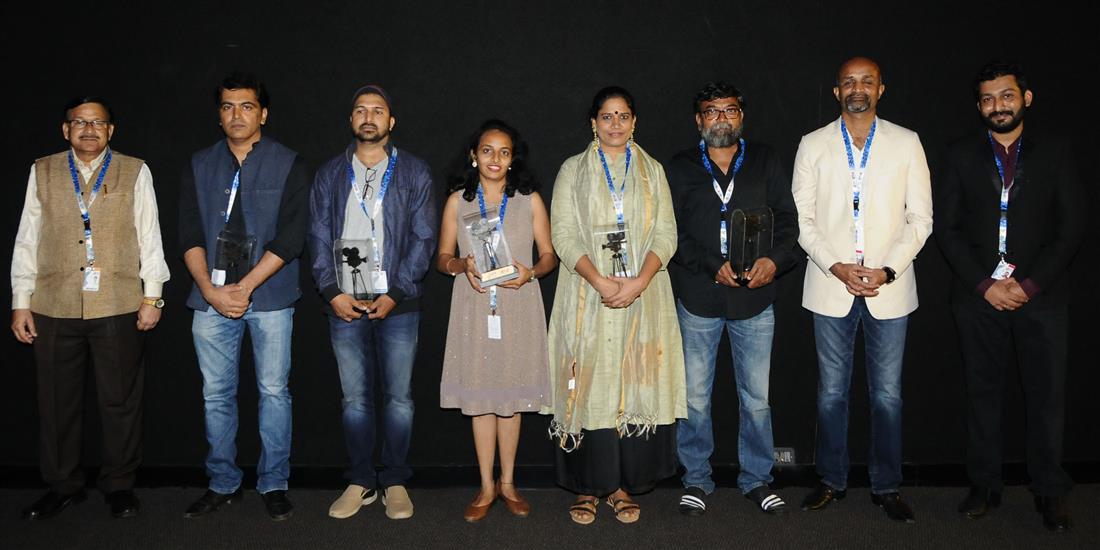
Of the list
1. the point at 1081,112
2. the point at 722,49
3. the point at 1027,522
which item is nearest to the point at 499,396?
the point at 722,49

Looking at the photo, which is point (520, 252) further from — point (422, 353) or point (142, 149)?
point (142, 149)

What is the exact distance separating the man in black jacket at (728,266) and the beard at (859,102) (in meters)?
0.38

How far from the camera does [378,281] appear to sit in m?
3.52

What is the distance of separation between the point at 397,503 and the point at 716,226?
1.88 m

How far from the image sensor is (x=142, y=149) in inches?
161

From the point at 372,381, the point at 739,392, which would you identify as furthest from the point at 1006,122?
the point at 372,381

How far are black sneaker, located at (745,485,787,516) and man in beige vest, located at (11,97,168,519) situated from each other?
2.82 metres

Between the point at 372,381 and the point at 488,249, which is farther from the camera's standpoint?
the point at 372,381

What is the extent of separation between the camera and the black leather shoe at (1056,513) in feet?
11.4

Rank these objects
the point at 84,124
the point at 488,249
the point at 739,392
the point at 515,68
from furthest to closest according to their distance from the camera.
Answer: the point at 515,68, the point at 739,392, the point at 84,124, the point at 488,249

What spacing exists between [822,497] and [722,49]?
2178 mm

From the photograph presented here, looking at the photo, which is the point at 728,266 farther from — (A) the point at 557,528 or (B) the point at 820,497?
(A) the point at 557,528

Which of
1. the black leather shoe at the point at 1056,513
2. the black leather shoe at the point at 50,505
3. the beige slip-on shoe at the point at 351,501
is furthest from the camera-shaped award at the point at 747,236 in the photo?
the black leather shoe at the point at 50,505

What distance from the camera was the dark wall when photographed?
4027 millimetres
